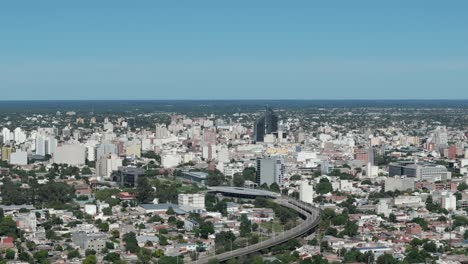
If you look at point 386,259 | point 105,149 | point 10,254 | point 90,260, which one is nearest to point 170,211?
point 10,254

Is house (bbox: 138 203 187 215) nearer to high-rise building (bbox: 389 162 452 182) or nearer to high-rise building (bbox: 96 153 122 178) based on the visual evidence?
high-rise building (bbox: 96 153 122 178)

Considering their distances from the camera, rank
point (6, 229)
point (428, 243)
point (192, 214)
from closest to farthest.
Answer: point (428, 243) < point (6, 229) < point (192, 214)

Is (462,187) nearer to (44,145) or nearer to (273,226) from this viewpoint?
(273,226)

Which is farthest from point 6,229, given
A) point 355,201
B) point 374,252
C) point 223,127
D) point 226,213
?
point 223,127

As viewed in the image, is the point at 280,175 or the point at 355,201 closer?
the point at 355,201

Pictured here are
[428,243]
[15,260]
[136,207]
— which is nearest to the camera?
[15,260]

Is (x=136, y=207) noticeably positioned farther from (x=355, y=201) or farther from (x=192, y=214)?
(x=355, y=201)
